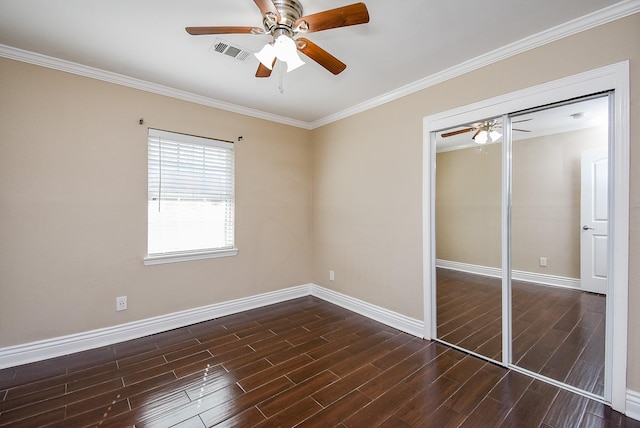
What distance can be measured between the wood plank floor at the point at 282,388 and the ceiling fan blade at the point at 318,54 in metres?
2.40

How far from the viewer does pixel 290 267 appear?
4059 mm

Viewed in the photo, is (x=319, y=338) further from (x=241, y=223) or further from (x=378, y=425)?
(x=241, y=223)

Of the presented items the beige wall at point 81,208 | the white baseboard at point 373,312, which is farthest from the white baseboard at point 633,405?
the beige wall at point 81,208

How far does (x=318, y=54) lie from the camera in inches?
74.6

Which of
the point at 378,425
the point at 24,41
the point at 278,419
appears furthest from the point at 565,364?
the point at 24,41

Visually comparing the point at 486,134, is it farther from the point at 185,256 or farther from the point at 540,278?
the point at 185,256

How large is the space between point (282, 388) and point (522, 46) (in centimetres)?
322

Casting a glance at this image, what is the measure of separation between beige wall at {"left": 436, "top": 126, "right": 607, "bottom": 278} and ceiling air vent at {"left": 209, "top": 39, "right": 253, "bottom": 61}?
2.32 metres

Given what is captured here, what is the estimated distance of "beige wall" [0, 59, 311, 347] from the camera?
91.0 inches

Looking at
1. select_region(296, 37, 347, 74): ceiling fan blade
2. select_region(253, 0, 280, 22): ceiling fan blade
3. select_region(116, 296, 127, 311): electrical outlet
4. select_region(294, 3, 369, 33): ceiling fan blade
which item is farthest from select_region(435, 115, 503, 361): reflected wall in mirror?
select_region(116, 296, 127, 311): electrical outlet

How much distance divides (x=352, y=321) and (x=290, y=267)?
1.25 meters

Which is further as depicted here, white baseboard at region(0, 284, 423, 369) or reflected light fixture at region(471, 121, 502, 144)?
reflected light fixture at region(471, 121, 502, 144)

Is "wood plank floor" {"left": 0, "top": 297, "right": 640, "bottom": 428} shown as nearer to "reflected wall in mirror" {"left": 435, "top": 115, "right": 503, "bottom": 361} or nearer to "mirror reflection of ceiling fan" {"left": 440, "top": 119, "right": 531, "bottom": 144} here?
"reflected wall in mirror" {"left": 435, "top": 115, "right": 503, "bottom": 361}

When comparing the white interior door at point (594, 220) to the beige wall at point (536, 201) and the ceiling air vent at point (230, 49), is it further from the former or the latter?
the ceiling air vent at point (230, 49)
